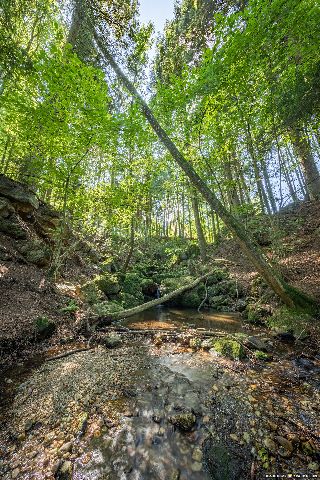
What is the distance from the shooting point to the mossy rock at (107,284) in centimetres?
1030

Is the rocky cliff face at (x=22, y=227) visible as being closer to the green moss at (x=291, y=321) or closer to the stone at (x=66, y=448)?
the stone at (x=66, y=448)

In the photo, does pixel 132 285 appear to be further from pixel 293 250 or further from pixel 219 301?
pixel 293 250

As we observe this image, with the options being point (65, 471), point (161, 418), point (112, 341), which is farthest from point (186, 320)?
point (65, 471)

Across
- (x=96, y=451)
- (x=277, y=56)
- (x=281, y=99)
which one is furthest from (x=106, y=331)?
(x=277, y=56)

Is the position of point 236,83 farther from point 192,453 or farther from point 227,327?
point 192,453

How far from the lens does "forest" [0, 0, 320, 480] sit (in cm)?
288

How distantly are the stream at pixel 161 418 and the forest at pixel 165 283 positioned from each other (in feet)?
0.07

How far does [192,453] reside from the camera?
8.95 feet

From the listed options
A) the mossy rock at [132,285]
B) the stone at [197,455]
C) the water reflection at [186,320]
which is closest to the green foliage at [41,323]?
the water reflection at [186,320]

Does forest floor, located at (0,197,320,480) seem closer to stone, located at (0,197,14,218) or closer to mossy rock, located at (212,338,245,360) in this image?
mossy rock, located at (212,338,245,360)

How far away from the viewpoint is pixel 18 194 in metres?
9.39

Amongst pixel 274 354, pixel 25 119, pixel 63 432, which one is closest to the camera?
pixel 63 432

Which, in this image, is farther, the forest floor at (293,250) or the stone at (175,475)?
the forest floor at (293,250)

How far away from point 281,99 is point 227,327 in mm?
7847
